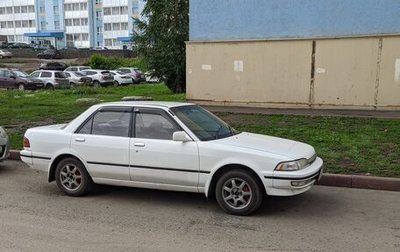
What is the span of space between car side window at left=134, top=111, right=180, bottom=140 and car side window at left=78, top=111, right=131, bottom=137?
6.5 inches

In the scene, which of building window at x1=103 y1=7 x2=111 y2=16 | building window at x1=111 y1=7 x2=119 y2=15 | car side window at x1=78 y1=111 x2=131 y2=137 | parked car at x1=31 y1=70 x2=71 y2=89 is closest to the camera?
car side window at x1=78 y1=111 x2=131 y2=137

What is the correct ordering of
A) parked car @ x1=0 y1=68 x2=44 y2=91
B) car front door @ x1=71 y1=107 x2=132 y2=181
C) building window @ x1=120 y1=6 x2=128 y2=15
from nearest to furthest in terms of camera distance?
car front door @ x1=71 y1=107 x2=132 y2=181, parked car @ x1=0 y1=68 x2=44 y2=91, building window @ x1=120 y1=6 x2=128 y2=15

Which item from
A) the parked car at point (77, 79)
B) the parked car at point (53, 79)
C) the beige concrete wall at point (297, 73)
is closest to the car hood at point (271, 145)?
the beige concrete wall at point (297, 73)

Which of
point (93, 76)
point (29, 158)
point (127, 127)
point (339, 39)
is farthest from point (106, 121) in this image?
point (93, 76)

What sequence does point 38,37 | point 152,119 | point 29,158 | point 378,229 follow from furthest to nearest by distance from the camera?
point 38,37 → point 29,158 → point 152,119 → point 378,229

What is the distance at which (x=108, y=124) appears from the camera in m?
6.77

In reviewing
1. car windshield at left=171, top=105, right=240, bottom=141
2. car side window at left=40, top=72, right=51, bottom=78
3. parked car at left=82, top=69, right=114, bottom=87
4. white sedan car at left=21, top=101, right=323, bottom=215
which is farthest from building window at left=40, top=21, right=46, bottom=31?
car windshield at left=171, top=105, right=240, bottom=141

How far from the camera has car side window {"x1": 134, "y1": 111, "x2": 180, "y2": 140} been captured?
6383 millimetres

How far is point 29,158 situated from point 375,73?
10.3m

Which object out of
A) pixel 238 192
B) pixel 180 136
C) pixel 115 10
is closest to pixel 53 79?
pixel 180 136

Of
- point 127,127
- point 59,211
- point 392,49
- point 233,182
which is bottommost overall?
point 59,211

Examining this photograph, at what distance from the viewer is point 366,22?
1408 centimetres

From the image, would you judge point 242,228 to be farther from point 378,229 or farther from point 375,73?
point 375,73

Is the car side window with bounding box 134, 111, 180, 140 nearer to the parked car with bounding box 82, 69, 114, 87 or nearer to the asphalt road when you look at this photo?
the asphalt road
